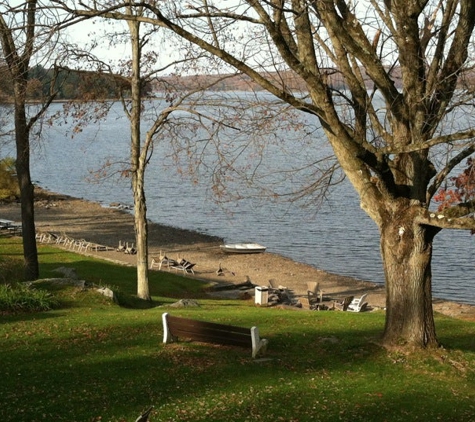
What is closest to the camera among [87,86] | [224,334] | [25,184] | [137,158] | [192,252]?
[224,334]

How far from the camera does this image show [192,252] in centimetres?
4809

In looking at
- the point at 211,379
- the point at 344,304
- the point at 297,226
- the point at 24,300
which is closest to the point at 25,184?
the point at 24,300

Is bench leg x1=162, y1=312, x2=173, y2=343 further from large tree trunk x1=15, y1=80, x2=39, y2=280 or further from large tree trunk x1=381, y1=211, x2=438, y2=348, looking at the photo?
large tree trunk x1=15, y1=80, x2=39, y2=280

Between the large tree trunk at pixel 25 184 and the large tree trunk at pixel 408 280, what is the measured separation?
12930mm

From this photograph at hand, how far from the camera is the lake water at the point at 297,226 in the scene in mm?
41656

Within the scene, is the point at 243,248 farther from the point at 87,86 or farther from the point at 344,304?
the point at 87,86

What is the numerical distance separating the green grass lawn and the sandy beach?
15.0 metres

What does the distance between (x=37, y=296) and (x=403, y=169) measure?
8719 millimetres

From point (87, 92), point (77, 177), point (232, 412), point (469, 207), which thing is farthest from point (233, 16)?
point (77, 177)

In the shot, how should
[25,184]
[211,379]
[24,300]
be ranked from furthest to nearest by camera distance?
[25,184] < [24,300] < [211,379]

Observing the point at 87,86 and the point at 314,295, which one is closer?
the point at 87,86

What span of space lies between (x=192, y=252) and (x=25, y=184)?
1024 inches

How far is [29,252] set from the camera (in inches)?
894

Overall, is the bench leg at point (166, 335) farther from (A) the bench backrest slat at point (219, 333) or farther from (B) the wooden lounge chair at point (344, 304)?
(B) the wooden lounge chair at point (344, 304)
